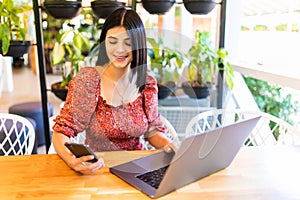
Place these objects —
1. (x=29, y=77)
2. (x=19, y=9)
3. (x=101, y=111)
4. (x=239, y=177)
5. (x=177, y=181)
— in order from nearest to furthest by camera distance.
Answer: (x=177, y=181), (x=239, y=177), (x=101, y=111), (x=19, y=9), (x=29, y=77)

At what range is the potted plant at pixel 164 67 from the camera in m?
1.54

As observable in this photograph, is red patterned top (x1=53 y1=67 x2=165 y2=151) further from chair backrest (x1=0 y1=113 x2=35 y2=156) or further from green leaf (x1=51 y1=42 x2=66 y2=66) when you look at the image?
green leaf (x1=51 y1=42 x2=66 y2=66)

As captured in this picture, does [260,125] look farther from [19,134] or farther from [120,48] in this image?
[19,134]

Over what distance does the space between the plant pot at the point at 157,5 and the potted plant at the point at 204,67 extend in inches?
11.7

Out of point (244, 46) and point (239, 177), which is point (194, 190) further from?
point (244, 46)

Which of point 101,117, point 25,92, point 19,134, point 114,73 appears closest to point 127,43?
point 114,73

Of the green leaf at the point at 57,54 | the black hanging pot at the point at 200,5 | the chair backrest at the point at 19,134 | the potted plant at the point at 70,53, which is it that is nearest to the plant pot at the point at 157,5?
the black hanging pot at the point at 200,5

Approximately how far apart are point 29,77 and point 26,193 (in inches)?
280

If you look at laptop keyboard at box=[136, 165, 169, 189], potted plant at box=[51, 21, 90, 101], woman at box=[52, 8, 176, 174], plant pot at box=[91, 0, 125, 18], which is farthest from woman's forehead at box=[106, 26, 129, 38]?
potted plant at box=[51, 21, 90, 101]

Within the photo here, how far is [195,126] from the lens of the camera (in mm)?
1496

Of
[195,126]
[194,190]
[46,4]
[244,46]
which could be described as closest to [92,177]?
[194,190]

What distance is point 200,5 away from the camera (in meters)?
2.01

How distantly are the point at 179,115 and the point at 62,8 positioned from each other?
1.09 meters

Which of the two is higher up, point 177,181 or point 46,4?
point 46,4
